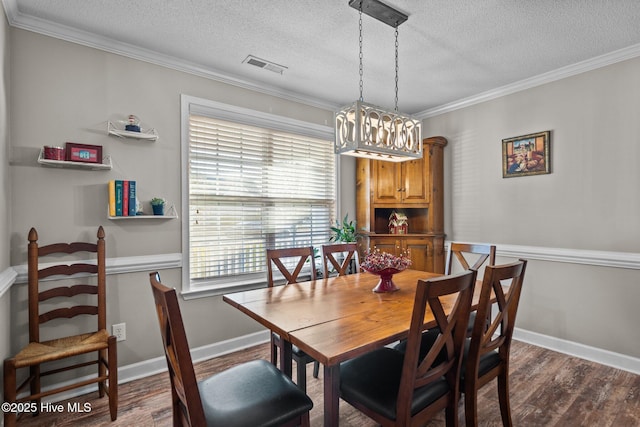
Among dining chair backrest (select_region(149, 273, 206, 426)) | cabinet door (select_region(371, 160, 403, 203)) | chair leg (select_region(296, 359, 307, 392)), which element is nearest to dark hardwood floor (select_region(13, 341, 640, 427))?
chair leg (select_region(296, 359, 307, 392))

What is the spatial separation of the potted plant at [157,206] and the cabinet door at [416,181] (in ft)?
8.59

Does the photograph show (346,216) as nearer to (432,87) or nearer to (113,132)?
(432,87)

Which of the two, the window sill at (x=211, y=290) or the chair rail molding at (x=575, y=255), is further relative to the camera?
the window sill at (x=211, y=290)

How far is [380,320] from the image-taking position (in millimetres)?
1627

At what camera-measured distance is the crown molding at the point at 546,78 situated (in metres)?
2.68

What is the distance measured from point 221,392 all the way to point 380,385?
0.71 m

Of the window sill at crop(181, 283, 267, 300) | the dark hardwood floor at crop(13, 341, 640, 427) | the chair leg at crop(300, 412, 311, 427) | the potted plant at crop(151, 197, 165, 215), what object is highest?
the potted plant at crop(151, 197, 165, 215)

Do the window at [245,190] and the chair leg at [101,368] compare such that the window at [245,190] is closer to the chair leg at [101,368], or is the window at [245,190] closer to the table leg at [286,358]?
the chair leg at [101,368]

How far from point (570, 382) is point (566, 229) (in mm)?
1282

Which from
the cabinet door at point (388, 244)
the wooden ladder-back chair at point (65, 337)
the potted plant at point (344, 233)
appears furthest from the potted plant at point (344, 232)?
the wooden ladder-back chair at point (65, 337)

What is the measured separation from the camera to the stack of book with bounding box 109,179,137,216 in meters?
2.44

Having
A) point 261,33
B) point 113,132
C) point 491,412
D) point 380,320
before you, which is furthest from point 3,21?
point 491,412

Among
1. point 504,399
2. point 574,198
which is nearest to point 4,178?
point 504,399

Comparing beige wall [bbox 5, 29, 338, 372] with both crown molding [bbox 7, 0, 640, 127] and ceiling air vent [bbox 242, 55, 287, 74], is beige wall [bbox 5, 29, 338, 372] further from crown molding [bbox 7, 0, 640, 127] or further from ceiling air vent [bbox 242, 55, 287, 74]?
ceiling air vent [bbox 242, 55, 287, 74]
